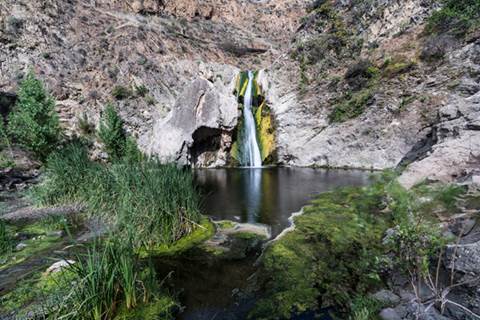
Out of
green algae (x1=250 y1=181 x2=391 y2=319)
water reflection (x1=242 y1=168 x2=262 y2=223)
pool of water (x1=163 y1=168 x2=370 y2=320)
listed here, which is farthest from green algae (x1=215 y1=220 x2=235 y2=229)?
green algae (x1=250 y1=181 x2=391 y2=319)

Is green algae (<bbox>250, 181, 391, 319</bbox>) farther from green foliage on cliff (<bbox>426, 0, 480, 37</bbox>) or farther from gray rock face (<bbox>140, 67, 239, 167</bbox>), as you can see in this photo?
green foliage on cliff (<bbox>426, 0, 480, 37</bbox>)

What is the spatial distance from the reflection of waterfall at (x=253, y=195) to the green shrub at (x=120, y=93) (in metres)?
16.4

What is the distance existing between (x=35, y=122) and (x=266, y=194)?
13.6 metres

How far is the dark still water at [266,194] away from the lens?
8.95m

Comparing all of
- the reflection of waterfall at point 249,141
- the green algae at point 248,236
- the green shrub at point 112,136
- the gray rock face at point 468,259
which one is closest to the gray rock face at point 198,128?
the reflection of waterfall at point 249,141

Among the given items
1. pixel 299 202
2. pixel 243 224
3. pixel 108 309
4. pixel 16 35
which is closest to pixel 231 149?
pixel 299 202

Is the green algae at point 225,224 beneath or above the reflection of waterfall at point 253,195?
beneath

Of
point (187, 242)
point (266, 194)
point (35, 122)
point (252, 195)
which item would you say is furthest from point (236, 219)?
point (35, 122)

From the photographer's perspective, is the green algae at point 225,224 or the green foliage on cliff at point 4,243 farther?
the green algae at point 225,224

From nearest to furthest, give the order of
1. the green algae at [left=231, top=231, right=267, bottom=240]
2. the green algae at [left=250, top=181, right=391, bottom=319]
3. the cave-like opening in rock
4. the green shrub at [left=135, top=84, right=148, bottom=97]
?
1. the green algae at [left=250, top=181, right=391, bottom=319]
2. the green algae at [left=231, top=231, right=267, bottom=240]
3. the cave-like opening in rock
4. the green shrub at [left=135, top=84, right=148, bottom=97]

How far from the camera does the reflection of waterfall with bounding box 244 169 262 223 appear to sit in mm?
9117

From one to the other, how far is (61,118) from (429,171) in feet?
85.1

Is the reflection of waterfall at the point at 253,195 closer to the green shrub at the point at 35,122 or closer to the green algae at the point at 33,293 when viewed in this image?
the green algae at the point at 33,293

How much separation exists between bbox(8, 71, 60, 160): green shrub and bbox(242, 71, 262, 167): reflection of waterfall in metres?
13.4
